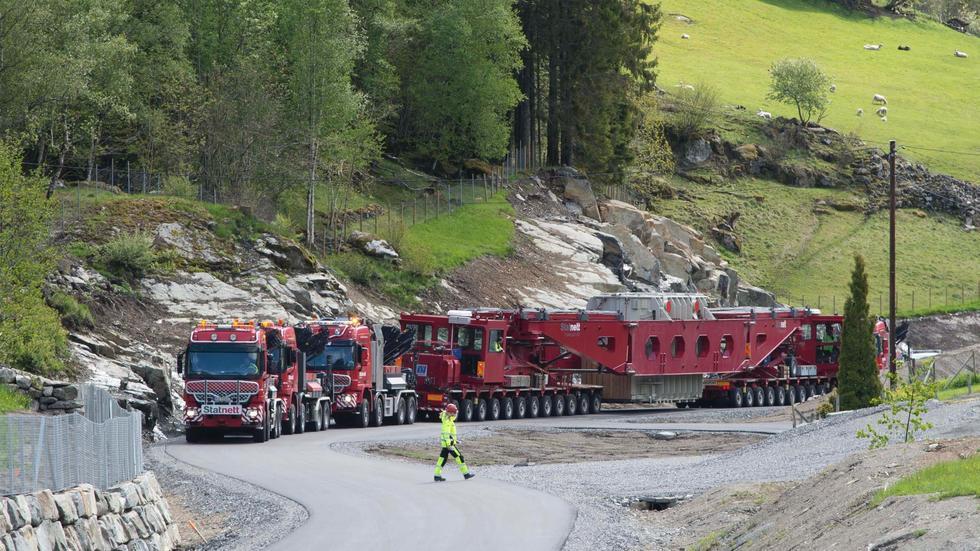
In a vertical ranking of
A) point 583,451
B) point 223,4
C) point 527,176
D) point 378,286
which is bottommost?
point 583,451

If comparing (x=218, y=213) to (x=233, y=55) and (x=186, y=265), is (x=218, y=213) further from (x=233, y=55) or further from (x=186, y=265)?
(x=233, y=55)

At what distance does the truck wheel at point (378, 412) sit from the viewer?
4631 cm

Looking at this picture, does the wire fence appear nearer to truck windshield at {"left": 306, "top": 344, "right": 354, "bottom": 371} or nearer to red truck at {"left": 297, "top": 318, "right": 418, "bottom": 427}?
red truck at {"left": 297, "top": 318, "right": 418, "bottom": 427}

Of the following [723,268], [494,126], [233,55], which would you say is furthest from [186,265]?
[723,268]

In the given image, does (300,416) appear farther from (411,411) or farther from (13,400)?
(13,400)

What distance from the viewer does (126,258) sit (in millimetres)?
50938

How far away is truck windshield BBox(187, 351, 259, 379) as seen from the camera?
3738 centimetres

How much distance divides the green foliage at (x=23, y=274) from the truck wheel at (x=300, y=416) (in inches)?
279

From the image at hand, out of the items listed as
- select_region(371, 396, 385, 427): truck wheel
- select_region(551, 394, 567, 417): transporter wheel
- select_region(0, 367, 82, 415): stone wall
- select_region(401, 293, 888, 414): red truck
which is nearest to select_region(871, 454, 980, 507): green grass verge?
select_region(0, 367, 82, 415): stone wall

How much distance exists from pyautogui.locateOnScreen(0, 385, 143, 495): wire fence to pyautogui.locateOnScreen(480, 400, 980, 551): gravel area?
6.90 m

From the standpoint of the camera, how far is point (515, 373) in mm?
52938

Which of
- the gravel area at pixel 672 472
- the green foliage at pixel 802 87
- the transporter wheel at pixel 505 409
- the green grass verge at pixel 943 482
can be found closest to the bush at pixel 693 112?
the green foliage at pixel 802 87

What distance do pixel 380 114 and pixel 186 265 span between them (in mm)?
26064

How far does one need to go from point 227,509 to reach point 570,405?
30207 millimetres
